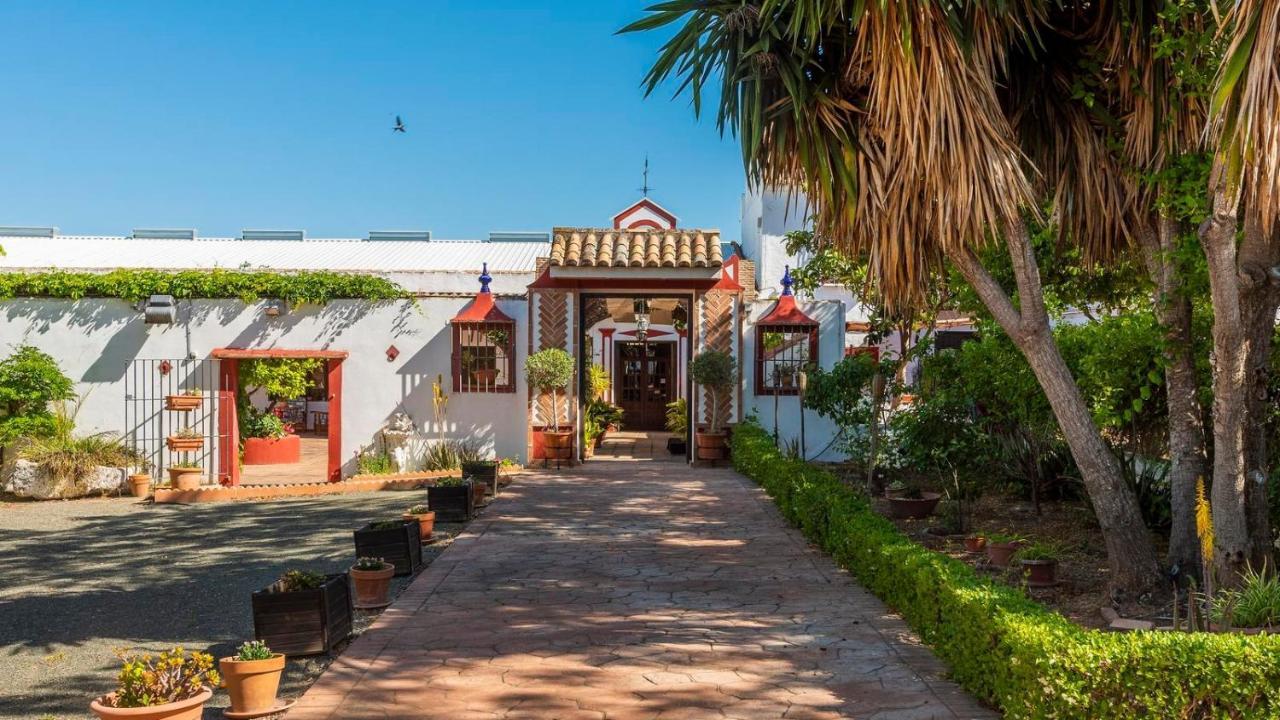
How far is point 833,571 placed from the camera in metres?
7.89

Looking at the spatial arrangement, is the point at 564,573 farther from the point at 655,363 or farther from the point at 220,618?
the point at 655,363

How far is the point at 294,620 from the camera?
5.62m

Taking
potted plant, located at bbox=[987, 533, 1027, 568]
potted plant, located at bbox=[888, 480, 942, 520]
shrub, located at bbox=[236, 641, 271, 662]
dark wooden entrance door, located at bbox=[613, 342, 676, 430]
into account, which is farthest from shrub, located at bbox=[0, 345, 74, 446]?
potted plant, located at bbox=[987, 533, 1027, 568]

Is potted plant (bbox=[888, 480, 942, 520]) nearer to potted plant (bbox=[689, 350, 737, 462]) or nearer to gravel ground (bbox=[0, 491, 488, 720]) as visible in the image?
potted plant (bbox=[689, 350, 737, 462])

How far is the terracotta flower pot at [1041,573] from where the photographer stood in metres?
6.84

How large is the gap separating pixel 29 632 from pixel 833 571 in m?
5.89

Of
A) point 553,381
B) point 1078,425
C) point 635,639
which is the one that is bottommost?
point 635,639

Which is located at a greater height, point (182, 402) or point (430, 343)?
point (430, 343)

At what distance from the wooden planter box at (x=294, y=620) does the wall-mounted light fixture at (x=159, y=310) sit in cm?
995

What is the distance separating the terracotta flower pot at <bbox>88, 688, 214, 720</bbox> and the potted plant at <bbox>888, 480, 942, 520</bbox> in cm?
744

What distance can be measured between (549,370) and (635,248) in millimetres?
2368

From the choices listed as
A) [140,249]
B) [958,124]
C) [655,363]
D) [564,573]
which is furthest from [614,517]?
[140,249]

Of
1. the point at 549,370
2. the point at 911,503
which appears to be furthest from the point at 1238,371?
the point at 549,370

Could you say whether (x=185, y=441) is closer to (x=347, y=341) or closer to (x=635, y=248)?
(x=347, y=341)
